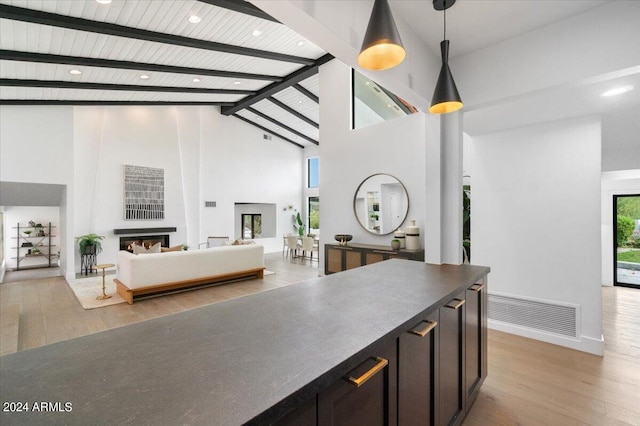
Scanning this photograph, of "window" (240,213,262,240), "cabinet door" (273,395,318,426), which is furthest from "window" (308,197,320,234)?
"cabinet door" (273,395,318,426)

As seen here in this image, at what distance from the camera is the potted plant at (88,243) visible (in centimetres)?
660

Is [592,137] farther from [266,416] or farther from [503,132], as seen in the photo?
[266,416]

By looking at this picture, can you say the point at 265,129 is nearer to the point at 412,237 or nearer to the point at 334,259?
the point at 334,259

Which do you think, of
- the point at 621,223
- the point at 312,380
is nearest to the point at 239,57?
the point at 312,380

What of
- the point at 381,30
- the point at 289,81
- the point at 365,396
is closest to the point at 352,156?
the point at 289,81

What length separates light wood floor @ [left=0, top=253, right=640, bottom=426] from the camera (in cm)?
207

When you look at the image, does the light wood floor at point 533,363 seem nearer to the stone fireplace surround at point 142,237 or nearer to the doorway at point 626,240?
the doorway at point 626,240

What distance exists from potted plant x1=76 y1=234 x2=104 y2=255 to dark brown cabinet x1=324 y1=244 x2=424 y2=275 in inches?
219

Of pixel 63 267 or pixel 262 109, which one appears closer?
pixel 63 267

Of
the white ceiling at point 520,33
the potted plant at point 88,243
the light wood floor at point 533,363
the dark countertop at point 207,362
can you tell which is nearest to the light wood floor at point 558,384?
the light wood floor at point 533,363

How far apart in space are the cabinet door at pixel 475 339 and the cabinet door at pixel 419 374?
0.57 meters

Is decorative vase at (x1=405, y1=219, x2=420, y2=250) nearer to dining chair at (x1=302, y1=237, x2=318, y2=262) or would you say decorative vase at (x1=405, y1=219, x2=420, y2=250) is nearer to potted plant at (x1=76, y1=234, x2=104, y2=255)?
dining chair at (x1=302, y1=237, x2=318, y2=262)

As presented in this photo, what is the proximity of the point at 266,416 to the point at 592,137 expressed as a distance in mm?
4047

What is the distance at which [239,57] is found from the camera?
541cm
